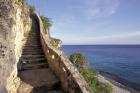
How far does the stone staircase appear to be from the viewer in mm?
8557

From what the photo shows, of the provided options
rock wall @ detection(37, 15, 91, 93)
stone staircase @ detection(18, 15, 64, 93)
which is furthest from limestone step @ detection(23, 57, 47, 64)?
rock wall @ detection(37, 15, 91, 93)

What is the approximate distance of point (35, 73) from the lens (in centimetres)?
1030

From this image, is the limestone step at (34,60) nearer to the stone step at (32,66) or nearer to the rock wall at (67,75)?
the stone step at (32,66)

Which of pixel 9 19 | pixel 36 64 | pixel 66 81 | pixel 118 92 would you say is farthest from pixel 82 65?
pixel 9 19

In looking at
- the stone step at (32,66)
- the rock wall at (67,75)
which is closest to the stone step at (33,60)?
the stone step at (32,66)

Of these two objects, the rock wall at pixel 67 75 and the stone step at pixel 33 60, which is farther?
the stone step at pixel 33 60

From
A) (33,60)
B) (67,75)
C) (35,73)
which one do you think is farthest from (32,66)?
(67,75)

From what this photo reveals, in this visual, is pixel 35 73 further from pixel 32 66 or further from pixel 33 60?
pixel 33 60

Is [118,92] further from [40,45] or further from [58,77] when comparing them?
[58,77]

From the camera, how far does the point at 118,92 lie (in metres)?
41.4

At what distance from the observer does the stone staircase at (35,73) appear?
856 cm

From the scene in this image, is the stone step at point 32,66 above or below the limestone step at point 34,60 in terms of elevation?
below

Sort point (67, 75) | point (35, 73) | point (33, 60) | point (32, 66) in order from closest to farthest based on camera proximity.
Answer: point (67, 75), point (35, 73), point (32, 66), point (33, 60)

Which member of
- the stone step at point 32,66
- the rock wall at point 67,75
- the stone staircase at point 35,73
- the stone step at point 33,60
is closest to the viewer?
the rock wall at point 67,75
